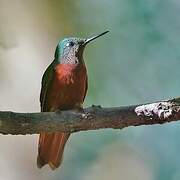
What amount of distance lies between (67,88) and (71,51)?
285 millimetres

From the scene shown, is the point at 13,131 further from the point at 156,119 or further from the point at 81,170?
the point at 81,170

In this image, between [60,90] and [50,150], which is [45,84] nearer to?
[60,90]

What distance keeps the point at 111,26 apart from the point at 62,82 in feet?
2.79

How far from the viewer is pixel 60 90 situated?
356cm

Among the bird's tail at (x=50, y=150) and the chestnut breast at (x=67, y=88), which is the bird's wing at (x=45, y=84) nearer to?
the chestnut breast at (x=67, y=88)

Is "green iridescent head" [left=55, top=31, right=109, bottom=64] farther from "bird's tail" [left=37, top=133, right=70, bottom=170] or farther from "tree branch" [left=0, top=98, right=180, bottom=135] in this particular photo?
"tree branch" [left=0, top=98, right=180, bottom=135]

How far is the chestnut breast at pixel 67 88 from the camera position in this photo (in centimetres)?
353

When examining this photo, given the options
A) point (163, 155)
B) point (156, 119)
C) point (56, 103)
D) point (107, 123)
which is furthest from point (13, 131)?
point (163, 155)

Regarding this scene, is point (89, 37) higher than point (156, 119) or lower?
higher

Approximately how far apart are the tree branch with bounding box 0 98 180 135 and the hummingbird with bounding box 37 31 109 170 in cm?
82

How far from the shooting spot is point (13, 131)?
8.20 ft

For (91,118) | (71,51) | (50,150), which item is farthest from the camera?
(71,51)

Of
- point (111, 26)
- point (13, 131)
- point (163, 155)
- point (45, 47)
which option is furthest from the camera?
point (163, 155)

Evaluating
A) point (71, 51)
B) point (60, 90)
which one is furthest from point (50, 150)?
point (71, 51)
